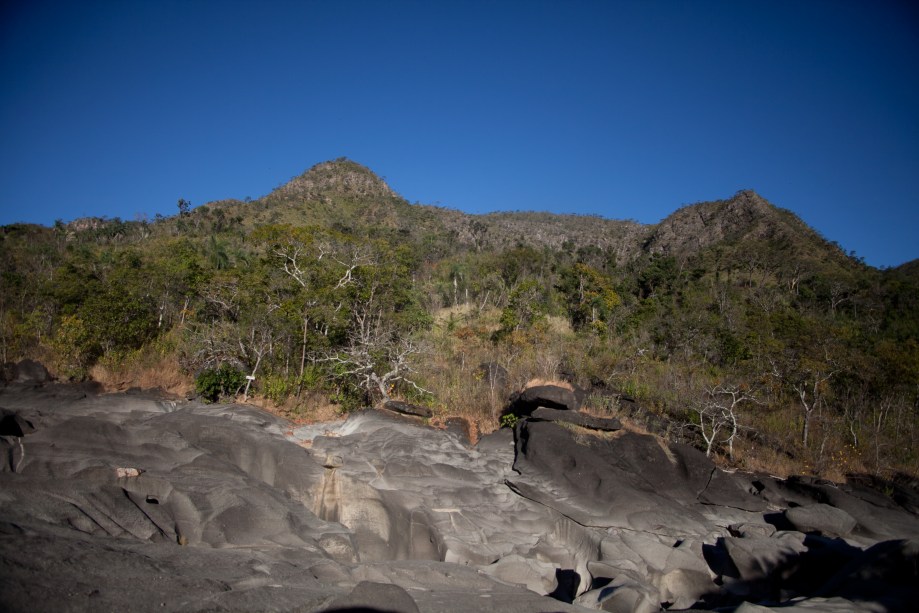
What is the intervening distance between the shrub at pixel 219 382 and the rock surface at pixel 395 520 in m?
1.07

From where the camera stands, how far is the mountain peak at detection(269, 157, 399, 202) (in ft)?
230

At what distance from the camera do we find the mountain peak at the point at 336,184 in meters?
70.1

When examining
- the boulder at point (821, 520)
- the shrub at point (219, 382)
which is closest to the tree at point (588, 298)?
the boulder at point (821, 520)

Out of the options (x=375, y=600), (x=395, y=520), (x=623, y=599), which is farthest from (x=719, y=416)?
(x=375, y=600)

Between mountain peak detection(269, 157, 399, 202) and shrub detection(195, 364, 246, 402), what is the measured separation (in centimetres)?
5911

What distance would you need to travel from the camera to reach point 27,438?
620cm

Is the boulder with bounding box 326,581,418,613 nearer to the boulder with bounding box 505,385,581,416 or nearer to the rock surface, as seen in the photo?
the rock surface

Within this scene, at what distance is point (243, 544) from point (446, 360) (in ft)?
33.0

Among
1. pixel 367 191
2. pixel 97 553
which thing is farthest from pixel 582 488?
pixel 367 191

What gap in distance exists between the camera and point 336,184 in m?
74.4

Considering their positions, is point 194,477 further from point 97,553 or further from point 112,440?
point 97,553

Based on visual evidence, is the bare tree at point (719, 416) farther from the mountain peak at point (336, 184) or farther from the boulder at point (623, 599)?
the mountain peak at point (336, 184)

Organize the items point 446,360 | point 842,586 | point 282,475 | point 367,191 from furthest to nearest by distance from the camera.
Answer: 1. point 367,191
2. point 446,360
3. point 282,475
4. point 842,586

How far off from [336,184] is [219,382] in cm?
6852
